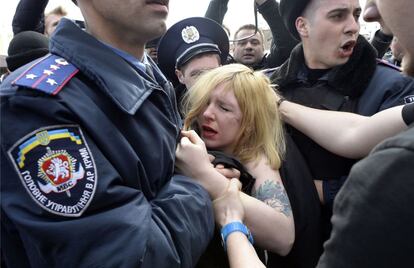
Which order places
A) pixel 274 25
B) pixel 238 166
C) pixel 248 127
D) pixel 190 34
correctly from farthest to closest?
pixel 274 25 < pixel 190 34 < pixel 248 127 < pixel 238 166

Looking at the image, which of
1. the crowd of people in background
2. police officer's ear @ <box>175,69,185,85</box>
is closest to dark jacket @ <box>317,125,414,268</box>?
the crowd of people in background

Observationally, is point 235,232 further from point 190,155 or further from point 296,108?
point 296,108

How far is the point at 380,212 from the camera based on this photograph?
1.89 ft

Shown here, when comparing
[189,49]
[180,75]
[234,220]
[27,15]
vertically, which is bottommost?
[180,75]

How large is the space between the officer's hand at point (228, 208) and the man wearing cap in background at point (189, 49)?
1.44 metres

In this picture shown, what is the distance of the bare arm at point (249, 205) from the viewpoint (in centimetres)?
131

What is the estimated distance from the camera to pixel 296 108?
177 cm

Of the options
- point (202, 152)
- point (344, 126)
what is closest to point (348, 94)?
point (344, 126)

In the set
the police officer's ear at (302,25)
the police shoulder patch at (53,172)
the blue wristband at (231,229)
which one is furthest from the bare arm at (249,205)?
the police officer's ear at (302,25)

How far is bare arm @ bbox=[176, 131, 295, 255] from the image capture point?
1.31m

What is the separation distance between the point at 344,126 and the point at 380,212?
1075 mm

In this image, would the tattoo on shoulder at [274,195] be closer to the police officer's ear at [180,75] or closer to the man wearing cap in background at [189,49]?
the man wearing cap in background at [189,49]

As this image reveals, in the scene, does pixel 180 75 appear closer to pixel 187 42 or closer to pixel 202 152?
pixel 187 42

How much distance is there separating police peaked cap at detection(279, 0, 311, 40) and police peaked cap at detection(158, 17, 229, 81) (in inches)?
25.6
